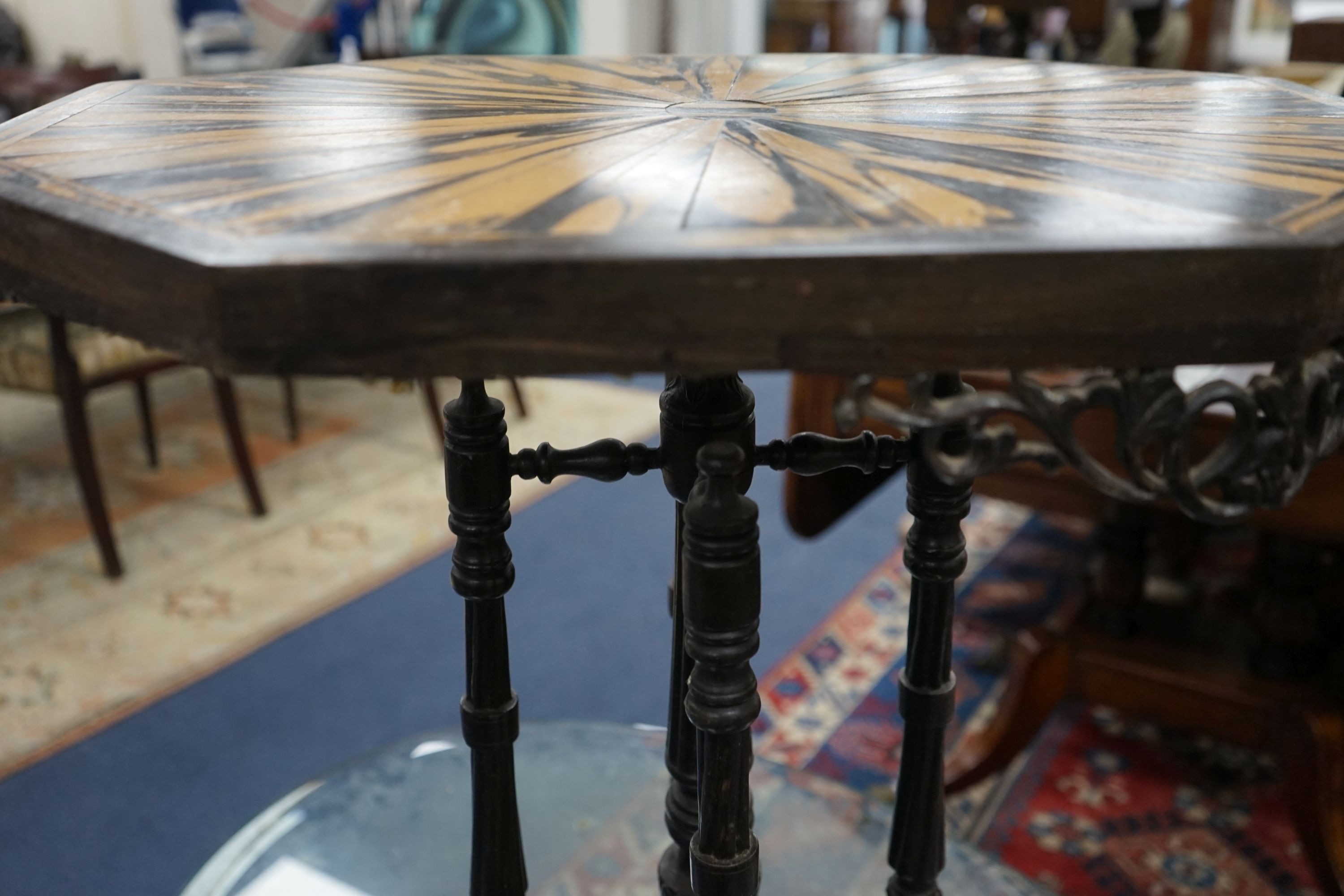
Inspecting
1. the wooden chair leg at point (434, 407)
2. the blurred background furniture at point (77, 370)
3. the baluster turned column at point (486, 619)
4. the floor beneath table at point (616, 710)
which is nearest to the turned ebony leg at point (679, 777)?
the baluster turned column at point (486, 619)

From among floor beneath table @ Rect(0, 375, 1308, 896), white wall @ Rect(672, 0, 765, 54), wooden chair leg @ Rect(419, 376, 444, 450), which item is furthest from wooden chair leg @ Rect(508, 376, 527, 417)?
white wall @ Rect(672, 0, 765, 54)

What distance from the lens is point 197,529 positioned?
92.7 inches

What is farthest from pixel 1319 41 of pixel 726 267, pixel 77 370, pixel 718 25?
pixel 718 25

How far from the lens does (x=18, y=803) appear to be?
5.12 feet

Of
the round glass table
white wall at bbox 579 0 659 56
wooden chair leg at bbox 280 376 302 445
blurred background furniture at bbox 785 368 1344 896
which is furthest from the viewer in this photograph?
white wall at bbox 579 0 659 56

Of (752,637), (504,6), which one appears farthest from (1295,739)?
(504,6)

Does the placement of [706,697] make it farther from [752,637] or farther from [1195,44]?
[1195,44]

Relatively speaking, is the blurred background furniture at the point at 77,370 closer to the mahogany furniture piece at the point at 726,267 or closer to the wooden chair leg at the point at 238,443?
the wooden chair leg at the point at 238,443

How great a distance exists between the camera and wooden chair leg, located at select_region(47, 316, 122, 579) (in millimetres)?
2082

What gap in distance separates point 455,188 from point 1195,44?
2.38m

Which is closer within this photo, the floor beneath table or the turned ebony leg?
the turned ebony leg

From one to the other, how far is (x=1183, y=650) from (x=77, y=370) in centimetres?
190

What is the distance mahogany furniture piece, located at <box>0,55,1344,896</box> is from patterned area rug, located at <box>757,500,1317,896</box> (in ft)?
2.10

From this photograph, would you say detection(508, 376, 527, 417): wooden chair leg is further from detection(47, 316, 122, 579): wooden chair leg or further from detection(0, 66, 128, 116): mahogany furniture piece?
detection(0, 66, 128, 116): mahogany furniture piece
